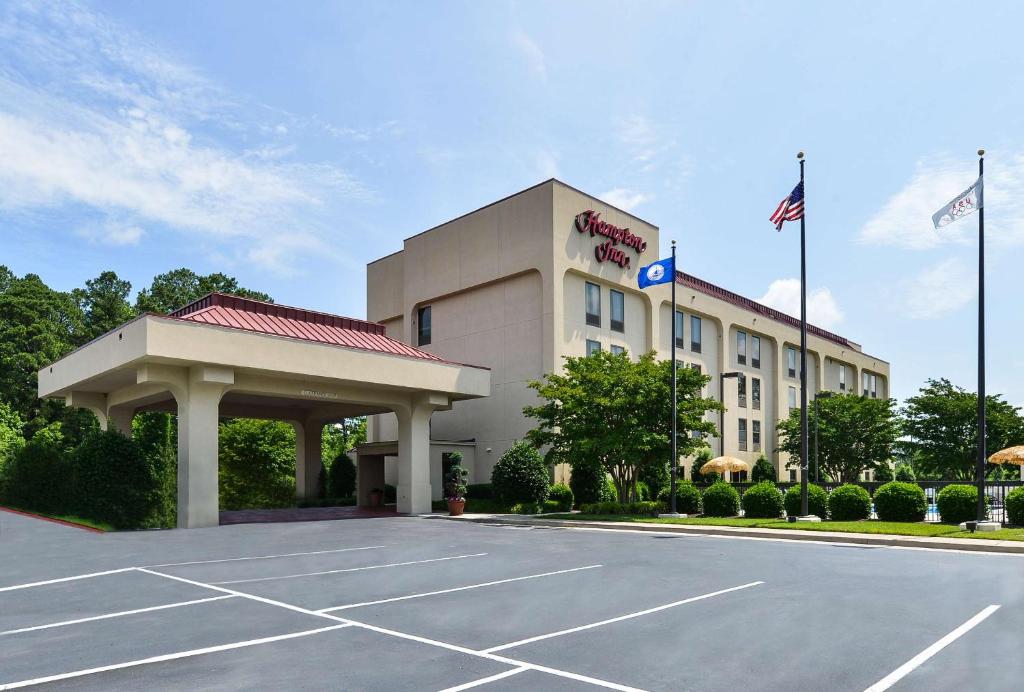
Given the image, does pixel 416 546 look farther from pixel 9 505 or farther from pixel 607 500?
pixel 9 505

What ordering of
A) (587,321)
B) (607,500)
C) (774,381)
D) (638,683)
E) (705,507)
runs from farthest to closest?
1. (774,381)
2. (587,321)
3. (607,500)
4. (705,507)
5. (638,683)

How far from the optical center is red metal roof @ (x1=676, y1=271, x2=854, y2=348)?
54287mm

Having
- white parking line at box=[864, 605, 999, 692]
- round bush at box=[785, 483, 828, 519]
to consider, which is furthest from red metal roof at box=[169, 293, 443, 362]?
white parking line at box=[864, 605, 999, 692]

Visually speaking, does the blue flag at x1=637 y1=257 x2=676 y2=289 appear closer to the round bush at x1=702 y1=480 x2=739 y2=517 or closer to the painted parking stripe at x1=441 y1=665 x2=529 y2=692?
the round bush at x1=702 y1=480 x2=739 y2=517

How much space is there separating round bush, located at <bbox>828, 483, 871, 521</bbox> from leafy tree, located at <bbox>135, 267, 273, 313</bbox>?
2183 inches

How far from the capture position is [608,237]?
4388cm

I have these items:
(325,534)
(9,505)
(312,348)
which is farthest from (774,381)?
(9,505)

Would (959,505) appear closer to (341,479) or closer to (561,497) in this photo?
(561,497)

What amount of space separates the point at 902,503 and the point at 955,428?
39256 millimetres

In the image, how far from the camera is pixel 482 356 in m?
44.7

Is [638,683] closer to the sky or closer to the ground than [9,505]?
closer to the sky

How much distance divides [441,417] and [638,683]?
3913 cm

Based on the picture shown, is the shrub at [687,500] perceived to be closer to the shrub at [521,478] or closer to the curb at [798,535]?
the shrub at [521,478]

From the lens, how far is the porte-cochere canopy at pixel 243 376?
27125 mm
